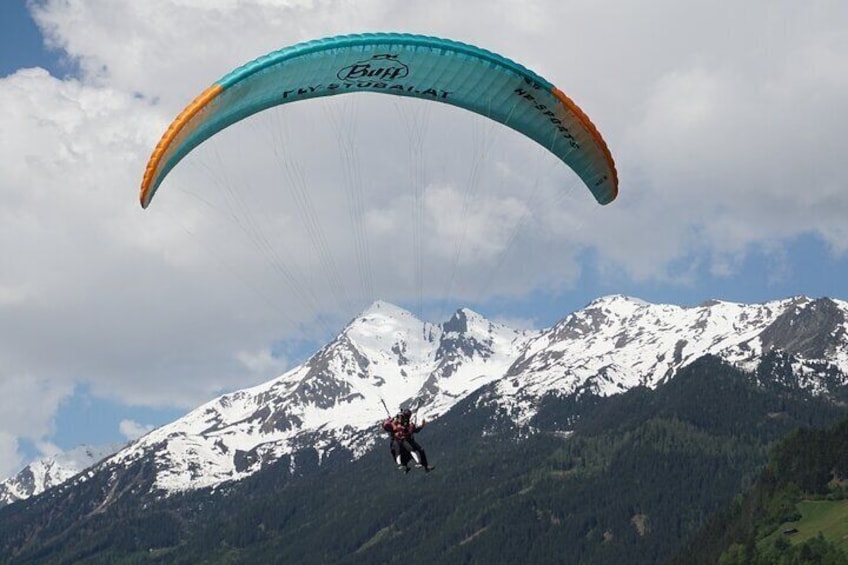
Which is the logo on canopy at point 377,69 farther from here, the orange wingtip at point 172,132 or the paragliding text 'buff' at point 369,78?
the orange wingtip at point 172,132

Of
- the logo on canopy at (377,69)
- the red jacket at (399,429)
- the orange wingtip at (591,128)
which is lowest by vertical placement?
the red jacket at (399,429)

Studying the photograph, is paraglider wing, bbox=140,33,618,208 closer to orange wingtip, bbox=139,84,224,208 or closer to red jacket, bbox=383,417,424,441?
orange wingtip, bbox=139,84,224,208

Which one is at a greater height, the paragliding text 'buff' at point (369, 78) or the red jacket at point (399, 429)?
the paragliding text 'buff' at point (369, 78)

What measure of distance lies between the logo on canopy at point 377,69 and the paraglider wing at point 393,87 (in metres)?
0.03

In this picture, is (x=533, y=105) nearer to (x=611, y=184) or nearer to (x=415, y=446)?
(x=611, y=184)

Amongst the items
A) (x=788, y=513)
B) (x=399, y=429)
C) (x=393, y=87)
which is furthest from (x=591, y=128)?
(x=788, y=513)

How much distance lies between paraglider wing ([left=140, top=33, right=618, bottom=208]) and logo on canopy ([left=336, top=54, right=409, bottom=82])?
3 cm

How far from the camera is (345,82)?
32500 mm

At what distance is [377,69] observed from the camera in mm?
32188

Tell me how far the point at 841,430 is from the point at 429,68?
18202 centimetres

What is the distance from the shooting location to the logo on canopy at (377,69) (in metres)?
31.7

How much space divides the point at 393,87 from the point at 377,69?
1.36 metres

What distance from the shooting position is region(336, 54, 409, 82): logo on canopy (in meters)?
31.7

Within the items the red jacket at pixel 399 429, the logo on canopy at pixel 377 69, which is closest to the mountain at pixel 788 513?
the red jacket at pixel 399 429
